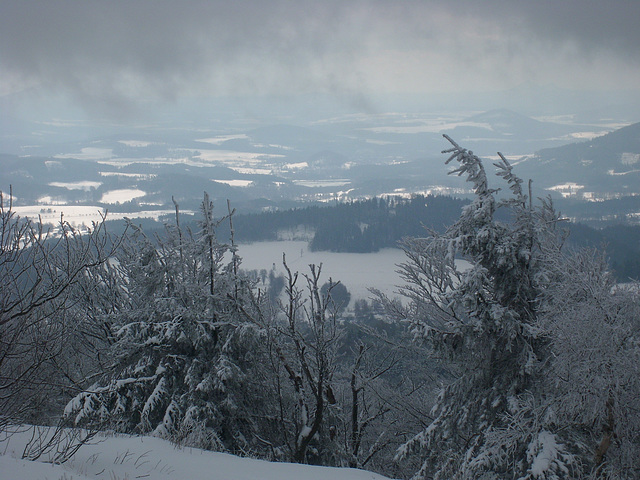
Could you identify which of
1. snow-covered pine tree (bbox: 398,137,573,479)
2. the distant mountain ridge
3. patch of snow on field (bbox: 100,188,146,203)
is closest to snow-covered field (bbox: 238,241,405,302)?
snow-covered pine tree (bbox: 398,137,573,479)

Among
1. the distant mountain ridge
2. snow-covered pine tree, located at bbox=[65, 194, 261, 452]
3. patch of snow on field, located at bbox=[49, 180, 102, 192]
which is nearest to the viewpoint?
snow-covered pine tree, located at bbox=[65, 194, 261, 452]

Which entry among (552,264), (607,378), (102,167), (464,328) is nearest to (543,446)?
(607,378)

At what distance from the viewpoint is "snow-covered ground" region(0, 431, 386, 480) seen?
432 cm

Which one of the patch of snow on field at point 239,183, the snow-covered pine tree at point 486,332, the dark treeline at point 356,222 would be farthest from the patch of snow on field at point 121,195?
the snow-covered pine tree at point 486,332

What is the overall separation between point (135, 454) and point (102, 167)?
16459 cm

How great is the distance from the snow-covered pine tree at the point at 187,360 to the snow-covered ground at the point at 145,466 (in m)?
1.82

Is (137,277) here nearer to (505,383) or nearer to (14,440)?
(14,440)

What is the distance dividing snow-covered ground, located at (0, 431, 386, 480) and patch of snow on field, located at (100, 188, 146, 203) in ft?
338

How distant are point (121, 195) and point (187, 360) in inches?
4385

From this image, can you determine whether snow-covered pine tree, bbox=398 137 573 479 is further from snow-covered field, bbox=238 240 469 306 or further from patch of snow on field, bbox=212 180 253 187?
patch of snow on field, bbox=212 180 253 187

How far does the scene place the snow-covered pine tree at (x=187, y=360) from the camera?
8.36 meters

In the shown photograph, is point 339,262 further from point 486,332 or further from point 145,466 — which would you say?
point 145,466

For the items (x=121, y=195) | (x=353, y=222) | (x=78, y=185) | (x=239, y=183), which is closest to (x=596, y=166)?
(x=353, y=222)

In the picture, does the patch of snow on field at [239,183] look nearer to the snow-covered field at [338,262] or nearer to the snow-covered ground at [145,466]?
the snow-covered field at [338,262]
